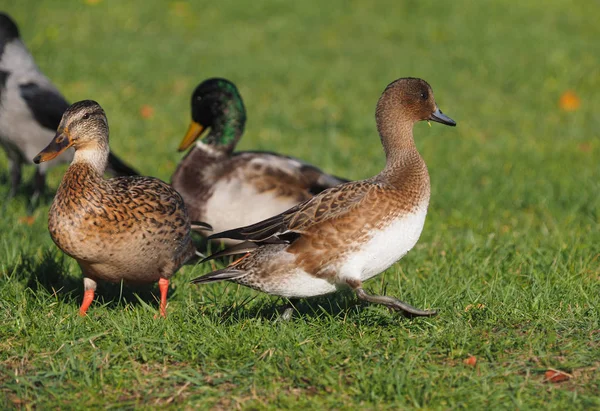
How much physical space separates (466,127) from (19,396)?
7.34m

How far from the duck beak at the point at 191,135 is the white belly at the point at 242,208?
84 cm

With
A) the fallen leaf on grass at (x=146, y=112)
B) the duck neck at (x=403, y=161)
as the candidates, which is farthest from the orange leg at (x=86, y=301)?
the fallen leaf on grass at (x=146, y=112)

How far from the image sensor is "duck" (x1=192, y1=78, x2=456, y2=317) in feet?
13.6

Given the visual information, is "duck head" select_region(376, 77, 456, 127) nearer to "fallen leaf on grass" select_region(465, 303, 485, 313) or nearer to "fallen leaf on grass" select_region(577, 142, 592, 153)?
"fallen leaf on grass" select_region(465, 303, 485, 313)

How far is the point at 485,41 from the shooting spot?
1388 cm

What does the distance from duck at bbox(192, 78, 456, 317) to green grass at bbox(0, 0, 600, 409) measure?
0.23 m

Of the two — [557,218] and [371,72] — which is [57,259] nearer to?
[557,218]

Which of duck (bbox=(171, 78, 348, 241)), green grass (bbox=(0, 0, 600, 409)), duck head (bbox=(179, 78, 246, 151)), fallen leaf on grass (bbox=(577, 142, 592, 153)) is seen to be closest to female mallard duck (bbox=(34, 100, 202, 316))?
green grass (bbox=(0, 0, 600, 409))

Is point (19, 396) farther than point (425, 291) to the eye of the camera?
No

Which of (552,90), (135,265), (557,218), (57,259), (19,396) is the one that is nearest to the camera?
(19,396)

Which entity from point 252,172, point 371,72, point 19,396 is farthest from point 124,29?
point 19,396

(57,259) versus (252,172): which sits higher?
(252,172)

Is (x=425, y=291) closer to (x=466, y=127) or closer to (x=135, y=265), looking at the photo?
(x=135, y=265)

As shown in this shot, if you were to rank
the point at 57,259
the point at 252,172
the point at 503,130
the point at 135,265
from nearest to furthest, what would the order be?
the point at 135,265 → the point at 57,259 → the point at 252,172 → the point at 503,130
